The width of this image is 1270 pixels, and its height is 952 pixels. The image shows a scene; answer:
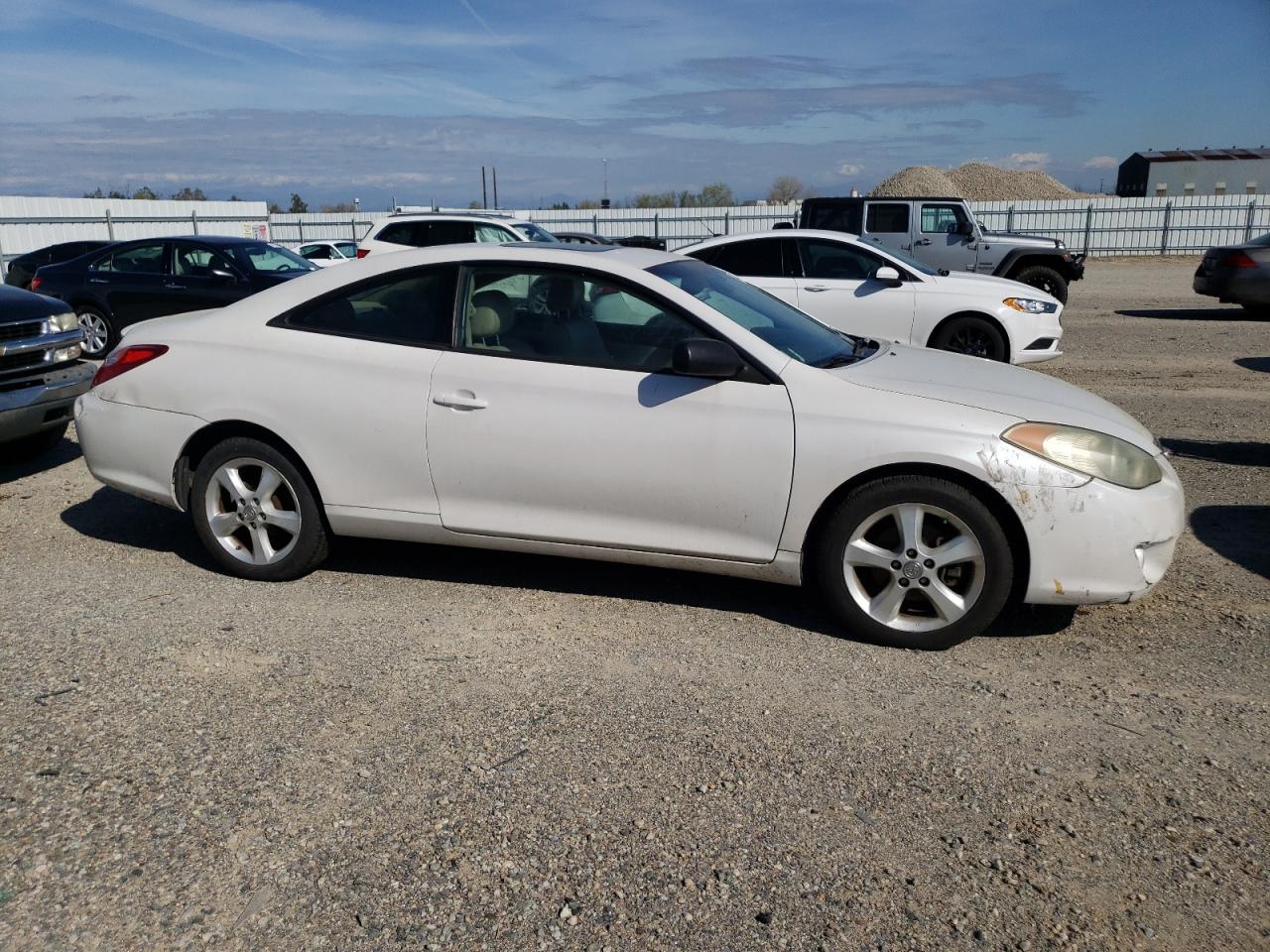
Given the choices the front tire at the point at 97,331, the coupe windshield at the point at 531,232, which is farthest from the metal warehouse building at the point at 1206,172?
the front tire at the point at 97,331

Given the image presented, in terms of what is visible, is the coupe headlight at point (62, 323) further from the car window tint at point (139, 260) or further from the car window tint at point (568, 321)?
the car window tint at point (139, 260)

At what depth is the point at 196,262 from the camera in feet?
42.3

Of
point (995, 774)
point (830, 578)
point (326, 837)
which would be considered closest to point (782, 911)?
point (995, 774)

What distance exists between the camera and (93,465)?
17.5ft

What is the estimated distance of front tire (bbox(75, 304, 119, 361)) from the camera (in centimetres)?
1315

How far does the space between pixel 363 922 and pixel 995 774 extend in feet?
6.50

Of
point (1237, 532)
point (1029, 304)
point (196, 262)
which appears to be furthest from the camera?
point (196, 262)

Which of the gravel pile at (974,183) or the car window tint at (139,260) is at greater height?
the gravel pile at (974,183)

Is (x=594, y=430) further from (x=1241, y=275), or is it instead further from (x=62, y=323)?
(x=1241, y=275)

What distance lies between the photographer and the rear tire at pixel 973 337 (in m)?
10.5

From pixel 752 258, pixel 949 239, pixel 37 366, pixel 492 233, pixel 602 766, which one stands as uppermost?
pixel 492 233

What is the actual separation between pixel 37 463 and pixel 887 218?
13.7m

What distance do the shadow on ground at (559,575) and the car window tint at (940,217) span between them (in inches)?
545

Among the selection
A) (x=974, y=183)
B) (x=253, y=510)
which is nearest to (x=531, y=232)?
(x=253, y=510)
